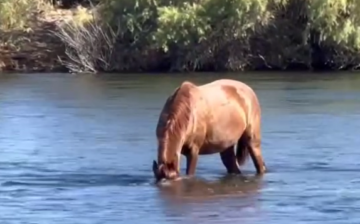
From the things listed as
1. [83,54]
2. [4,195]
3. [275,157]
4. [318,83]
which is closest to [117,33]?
[83,54]

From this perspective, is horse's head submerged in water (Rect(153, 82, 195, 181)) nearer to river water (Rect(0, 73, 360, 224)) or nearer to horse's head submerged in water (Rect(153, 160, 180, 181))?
horse's head submerged in water (Rect(153, 160, 180, 181))

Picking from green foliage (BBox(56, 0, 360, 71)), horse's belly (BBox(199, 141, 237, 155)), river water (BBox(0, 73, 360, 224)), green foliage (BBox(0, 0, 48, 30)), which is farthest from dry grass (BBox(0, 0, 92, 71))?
horse's belly (BBox(199, 141, 237, 155))

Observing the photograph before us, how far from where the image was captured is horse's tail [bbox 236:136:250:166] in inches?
564

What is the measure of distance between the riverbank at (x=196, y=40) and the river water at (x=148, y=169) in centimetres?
1006

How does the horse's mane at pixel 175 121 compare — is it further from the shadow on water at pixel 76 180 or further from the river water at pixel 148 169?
the shadow on water at pixel 76 180

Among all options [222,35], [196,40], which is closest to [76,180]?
[196,40]

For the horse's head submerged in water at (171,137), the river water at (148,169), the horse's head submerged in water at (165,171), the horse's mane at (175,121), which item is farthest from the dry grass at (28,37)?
the horse's head submerged in water at (165,171)

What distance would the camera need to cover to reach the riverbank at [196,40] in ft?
122

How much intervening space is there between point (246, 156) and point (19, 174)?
2.92 metres

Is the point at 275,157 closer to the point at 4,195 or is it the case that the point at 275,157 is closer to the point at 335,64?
the point at 4,195

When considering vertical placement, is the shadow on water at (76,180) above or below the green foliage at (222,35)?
above

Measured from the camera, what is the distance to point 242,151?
1439 cm

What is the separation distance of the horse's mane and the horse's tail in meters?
1.29

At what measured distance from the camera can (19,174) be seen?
48.1ft
